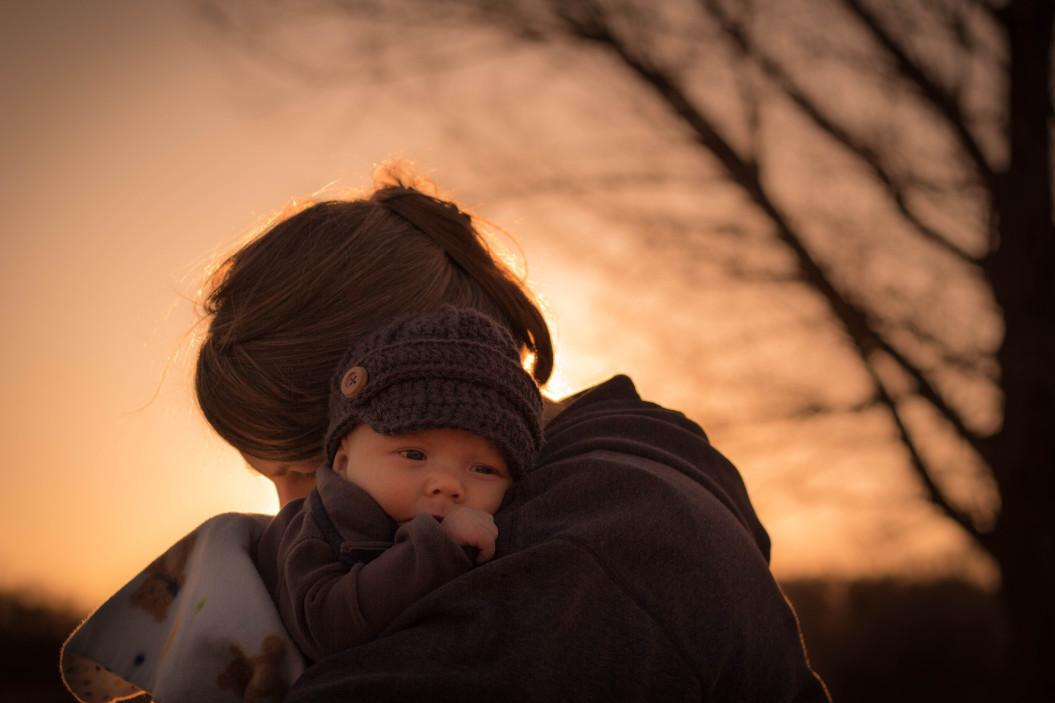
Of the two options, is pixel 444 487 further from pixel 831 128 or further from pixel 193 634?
pixel 831 128

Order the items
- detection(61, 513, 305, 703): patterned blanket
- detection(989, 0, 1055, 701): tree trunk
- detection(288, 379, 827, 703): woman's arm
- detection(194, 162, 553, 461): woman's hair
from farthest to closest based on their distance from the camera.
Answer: detection(989, 0, 1055, 701): tree trunk, detection(194, 162, 553, 461): woman's hair, detection(61, 513, 305, 703): patterned blanket, detection(288, 379, 827, 703): woman's arm

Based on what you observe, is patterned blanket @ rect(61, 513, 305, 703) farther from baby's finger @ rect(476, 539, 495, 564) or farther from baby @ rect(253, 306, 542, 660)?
baby's finger @ rect(476, 539, 495, 564)

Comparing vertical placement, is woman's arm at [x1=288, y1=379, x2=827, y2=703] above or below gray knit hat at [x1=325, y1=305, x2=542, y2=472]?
below

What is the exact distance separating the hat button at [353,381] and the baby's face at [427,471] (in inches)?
3.2

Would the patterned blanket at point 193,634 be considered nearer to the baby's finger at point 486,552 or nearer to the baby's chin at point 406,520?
the baby's chin at point 406,520

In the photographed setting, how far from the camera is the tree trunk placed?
151 inches

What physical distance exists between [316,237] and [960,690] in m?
5.35

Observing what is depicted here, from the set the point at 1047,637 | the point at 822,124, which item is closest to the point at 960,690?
the point at 1047,637

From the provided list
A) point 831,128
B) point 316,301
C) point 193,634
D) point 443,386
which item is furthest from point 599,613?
point 831,128

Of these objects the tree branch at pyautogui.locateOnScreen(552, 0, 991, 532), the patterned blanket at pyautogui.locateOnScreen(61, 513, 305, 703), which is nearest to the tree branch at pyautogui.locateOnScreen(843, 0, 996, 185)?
the tree branch at pyautogui.locateOnScreen(552, 0, 991, 532)

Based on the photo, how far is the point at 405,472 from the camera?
1732 millimetres

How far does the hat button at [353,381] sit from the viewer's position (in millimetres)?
1779

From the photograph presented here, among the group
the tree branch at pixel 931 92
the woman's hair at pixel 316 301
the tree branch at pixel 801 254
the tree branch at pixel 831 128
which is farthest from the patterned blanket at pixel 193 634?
the tree branch at pixel 931 92

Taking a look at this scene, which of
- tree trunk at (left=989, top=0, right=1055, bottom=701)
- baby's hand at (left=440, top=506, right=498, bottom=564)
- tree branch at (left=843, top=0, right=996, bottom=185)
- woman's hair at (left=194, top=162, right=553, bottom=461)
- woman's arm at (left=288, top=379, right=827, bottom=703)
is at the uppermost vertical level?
woman's hair at (left=194, top=162, right=553, bottom=461)
